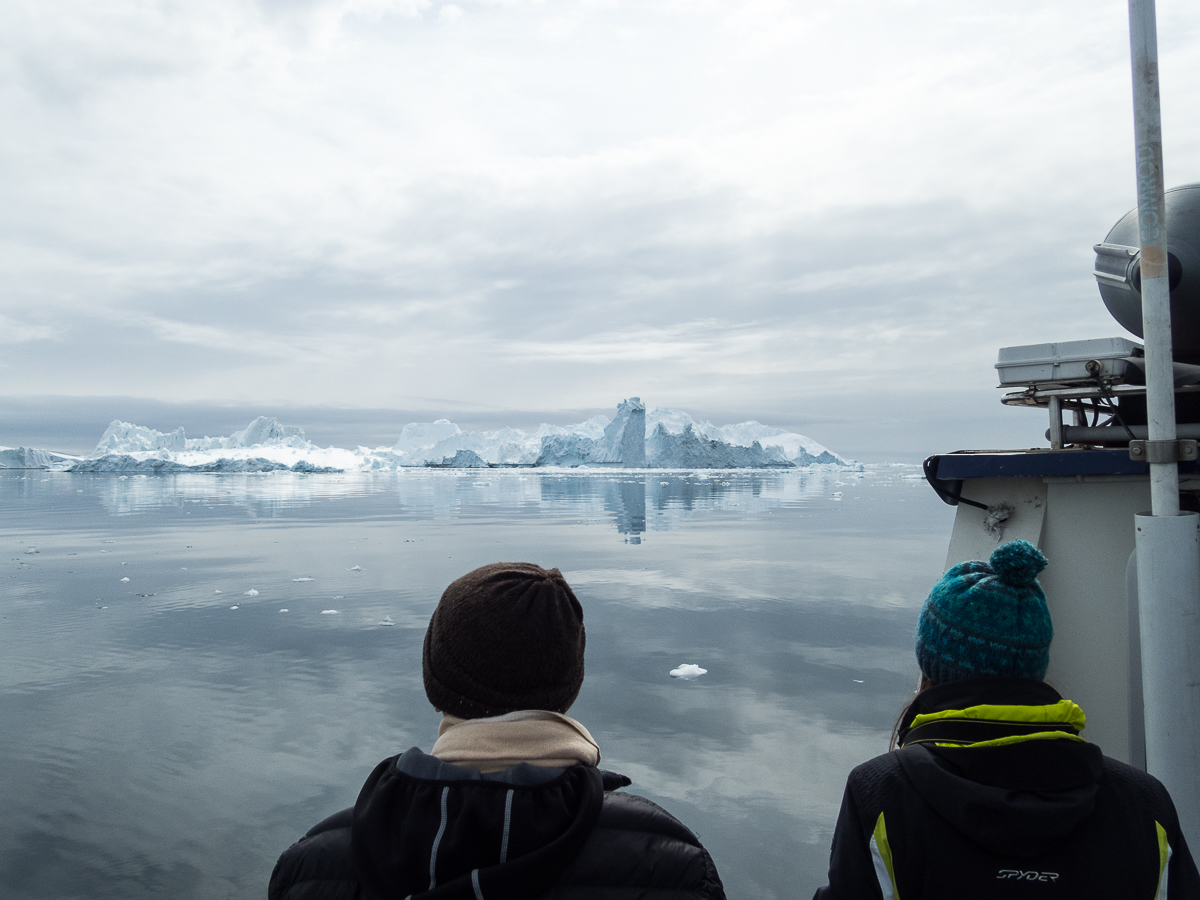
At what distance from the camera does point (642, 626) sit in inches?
283

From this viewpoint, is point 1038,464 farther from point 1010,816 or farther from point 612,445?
point 612,445

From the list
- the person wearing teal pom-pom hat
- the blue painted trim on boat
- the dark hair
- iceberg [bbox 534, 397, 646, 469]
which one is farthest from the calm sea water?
iceberg [bbox 534, 397, 646, 469]

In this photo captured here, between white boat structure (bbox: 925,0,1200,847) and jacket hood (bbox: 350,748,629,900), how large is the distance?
1.87m

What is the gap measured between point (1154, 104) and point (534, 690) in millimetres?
2395

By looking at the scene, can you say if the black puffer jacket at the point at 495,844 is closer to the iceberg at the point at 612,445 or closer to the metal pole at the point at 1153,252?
the metal pole at the point at 1153,252

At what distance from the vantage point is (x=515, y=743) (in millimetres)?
1180

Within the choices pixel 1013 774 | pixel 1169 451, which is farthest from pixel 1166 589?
pixel 1013 774

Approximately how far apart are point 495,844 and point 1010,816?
705mm

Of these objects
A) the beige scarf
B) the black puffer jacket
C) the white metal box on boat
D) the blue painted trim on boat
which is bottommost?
the black puffer jacket

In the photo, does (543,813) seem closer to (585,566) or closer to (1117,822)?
(1117,822)

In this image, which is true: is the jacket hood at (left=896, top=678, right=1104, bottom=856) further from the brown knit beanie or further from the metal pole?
the metal pole

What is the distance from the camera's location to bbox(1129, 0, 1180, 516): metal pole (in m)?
2.15

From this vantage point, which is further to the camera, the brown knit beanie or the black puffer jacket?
the brown knit beanie

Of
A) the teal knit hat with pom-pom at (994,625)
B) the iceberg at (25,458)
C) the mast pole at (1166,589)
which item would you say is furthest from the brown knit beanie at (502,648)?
the iceberg at (25,458)
